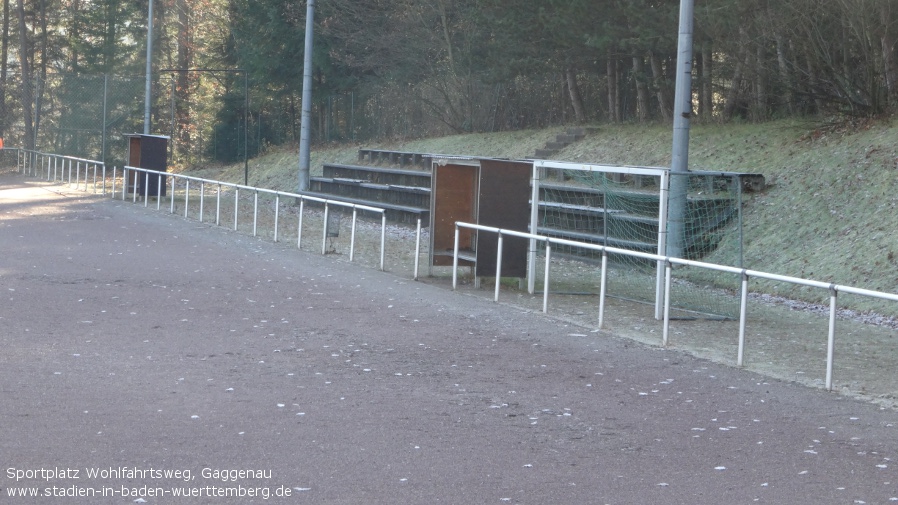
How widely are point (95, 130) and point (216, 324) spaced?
31998 mm

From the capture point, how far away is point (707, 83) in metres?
24.6

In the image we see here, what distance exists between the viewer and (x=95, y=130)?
4034cm

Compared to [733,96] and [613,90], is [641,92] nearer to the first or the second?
[613,90]

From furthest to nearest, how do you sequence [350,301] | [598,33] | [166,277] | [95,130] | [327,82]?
1. [327,82]
2. [95,130]
3. [598,33]
4. [166,277]
5. [350,301]

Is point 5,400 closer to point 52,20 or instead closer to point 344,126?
point 344,126

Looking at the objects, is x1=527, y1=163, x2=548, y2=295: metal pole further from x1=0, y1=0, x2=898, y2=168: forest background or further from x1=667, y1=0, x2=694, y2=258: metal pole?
x1=0, y1=0, x2=898, y2=168: forest background

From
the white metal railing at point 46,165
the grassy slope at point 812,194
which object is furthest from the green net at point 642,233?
the white metal railing at point 46,165

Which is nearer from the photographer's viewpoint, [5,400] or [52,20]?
[5,400]

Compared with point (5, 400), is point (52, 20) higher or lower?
higher

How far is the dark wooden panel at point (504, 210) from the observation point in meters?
14.4

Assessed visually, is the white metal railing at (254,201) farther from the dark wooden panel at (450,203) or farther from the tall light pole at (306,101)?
the tall light pole at (306,101)

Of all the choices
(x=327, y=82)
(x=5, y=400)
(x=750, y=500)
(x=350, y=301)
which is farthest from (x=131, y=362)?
(x=327, y=82)

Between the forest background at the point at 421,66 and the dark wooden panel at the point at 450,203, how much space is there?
7112 mm

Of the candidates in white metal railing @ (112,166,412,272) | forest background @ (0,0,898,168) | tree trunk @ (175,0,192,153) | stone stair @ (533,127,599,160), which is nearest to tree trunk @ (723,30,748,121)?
forest background @ (0,0,898,168)
